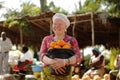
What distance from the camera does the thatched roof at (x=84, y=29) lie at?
14.0m

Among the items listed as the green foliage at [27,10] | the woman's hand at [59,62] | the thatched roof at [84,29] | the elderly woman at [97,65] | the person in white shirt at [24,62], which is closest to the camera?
the woman's hand at [59,62]

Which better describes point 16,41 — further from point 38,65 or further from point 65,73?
point 65,73

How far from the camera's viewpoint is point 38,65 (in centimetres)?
1166

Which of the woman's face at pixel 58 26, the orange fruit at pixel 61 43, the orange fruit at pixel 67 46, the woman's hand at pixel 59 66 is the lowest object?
the woman's hand at pixel 59 66

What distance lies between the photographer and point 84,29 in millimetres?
16453

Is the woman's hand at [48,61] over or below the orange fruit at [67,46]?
below

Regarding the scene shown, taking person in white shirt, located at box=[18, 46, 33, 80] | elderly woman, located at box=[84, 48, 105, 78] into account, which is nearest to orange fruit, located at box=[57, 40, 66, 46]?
elderly woman, located at box=[84, 48, 105, 78]

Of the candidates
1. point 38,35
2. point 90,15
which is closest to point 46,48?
point 90,15

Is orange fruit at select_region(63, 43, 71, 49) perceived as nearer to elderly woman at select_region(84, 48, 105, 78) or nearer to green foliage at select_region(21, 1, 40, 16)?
elderly woman at select_region(84, 48, 105, 78)

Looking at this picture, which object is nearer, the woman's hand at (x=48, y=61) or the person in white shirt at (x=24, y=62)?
the woman's hand at (x=48, y=61)

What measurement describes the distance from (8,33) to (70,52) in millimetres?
15208

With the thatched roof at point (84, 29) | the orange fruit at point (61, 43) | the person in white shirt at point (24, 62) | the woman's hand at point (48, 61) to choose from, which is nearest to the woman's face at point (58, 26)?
the orange fruit at point (61, 43)

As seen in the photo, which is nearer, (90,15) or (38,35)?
(90,15)

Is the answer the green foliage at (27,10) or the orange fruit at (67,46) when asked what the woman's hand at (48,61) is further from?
the green foliage at (27,10)
